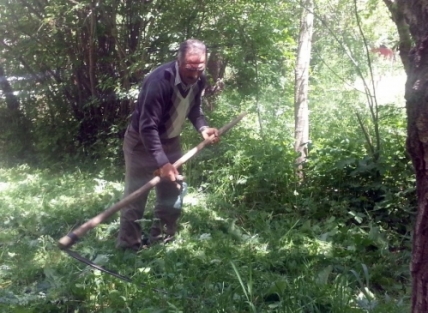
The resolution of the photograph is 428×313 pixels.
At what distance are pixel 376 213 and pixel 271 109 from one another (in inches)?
138

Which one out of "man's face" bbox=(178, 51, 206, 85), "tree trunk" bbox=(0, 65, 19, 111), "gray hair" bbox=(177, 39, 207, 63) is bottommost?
"tree trunk" bbox=(0, 65, 19, 111)

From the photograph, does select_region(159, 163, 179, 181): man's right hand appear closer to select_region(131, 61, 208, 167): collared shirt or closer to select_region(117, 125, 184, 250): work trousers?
select_region(131, 61, 208, 167): collared shirt

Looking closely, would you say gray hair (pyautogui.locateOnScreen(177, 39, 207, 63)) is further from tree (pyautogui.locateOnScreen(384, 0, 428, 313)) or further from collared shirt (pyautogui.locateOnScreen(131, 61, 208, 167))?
tree (pyautogui.locateOnScreen(384, 0, 428, 313))

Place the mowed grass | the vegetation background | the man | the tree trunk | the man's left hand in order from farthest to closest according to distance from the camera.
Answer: the tree trunk, the man's left hand, the man, the vegetation background, the mowed grass

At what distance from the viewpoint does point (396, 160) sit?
5805 millimetres

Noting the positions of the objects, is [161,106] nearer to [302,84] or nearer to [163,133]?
[163,133]

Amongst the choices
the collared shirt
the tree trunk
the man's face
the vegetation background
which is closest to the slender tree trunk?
the vegetation background

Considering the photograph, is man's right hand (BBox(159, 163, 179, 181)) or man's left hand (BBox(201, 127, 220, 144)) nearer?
man's right hand (BBox(159, 163, 179, 181))

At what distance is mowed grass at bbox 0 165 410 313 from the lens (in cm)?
377

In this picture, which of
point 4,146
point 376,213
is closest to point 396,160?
point 376,213

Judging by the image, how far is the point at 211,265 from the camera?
4.52 metres

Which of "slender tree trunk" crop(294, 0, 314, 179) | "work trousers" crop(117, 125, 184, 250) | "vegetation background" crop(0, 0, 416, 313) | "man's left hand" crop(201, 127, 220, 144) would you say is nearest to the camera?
"vegetation background" crop(0, 0, 416, 313)

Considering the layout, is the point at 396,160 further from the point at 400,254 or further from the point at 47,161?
the point at 47,161

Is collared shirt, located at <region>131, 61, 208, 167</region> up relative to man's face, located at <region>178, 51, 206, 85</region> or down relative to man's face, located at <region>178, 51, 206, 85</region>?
down
